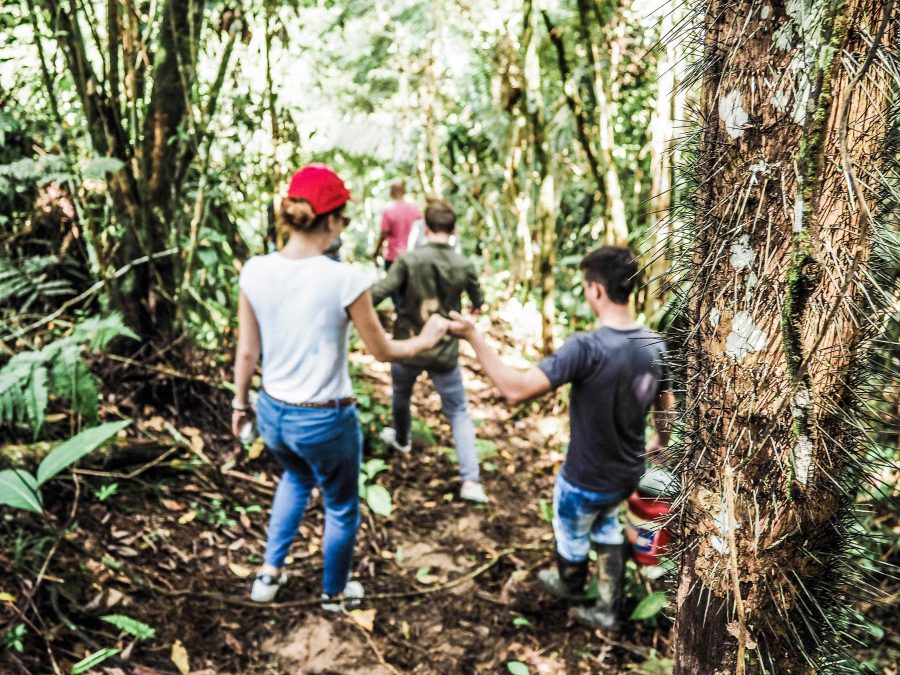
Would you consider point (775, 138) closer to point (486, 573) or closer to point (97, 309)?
point (486, 573)

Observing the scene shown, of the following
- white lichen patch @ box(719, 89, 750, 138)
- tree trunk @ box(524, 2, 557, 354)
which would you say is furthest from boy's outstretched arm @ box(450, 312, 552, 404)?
tree trunk @ box(524, 2, 557, 354)

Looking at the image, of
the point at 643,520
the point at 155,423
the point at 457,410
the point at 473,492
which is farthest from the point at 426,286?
the point at 643,520

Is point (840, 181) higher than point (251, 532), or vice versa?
point (840, 181)

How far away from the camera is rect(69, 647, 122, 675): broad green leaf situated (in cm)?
212

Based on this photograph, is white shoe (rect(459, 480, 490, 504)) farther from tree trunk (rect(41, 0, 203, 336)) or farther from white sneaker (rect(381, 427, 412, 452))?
tree trunk (rect(41, 0, 203, 336))

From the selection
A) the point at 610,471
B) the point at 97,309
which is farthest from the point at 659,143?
the point at 97,309

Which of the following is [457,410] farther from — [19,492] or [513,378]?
[19,492]

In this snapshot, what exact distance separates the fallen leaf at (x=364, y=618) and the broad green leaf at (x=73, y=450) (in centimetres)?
146

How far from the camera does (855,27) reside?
32.2 inches

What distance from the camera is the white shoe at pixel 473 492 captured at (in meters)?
4.15

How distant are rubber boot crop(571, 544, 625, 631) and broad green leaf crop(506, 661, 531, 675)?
0.45 metres

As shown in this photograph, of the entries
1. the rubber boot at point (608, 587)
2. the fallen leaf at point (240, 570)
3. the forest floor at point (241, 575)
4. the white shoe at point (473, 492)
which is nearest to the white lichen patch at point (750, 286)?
the forest floor at point (241, 575)

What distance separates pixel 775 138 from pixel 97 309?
4526mm

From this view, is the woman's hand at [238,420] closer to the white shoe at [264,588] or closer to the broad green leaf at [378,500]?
the white shoe at [264,588]
